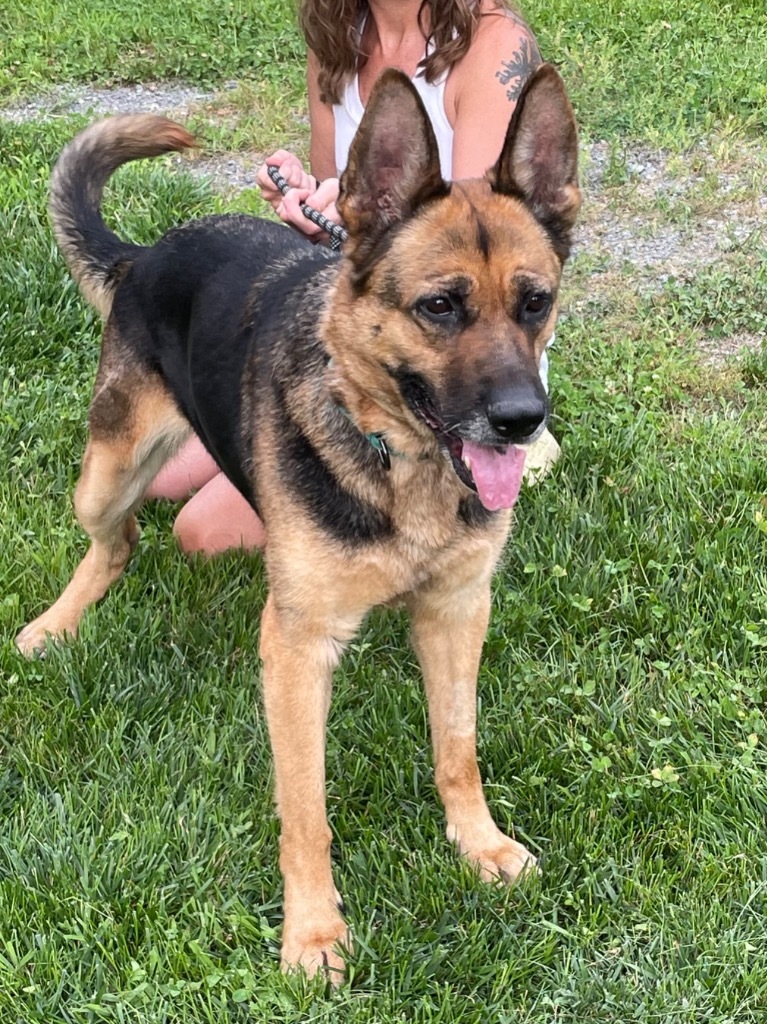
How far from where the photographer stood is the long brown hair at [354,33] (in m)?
4.05

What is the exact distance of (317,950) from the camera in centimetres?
257

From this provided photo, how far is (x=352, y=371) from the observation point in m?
2.62

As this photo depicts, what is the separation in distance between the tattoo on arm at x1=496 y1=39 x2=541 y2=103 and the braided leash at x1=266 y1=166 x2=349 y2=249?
0.97 metres

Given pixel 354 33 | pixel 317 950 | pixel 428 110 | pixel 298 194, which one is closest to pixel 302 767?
pixel 317 950

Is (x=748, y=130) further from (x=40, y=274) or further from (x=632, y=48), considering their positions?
(x=40, y=274)

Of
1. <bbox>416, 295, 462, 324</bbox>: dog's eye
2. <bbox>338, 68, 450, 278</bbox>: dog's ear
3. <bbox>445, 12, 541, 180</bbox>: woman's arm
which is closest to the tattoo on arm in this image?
<bbox>445, 12, 541, 180</bbox>: woman's arm

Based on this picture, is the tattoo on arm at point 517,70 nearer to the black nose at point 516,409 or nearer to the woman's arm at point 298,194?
the woman's arm at point 298,194

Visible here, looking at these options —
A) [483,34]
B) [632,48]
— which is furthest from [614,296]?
[632,48]

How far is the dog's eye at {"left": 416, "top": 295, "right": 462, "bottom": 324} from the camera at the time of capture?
8.06ft

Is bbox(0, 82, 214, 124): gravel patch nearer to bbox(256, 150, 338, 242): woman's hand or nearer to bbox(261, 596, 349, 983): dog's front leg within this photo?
bbox(256, 150, 338, 242): woman's hand

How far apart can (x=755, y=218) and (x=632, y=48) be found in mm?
2644

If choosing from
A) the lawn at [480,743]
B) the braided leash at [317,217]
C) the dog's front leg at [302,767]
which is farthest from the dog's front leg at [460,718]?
the braided leash at [317,217]

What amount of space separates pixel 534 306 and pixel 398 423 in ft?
1.50

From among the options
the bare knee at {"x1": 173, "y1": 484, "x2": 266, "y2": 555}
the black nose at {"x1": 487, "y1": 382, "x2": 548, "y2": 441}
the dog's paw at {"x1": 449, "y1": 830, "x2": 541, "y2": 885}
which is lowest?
the dog's paw at {"x1": 449, "y1": 830, "x2": 541, "y2": 885}
